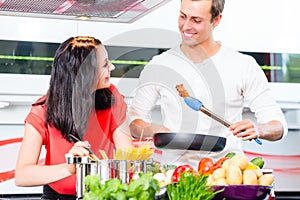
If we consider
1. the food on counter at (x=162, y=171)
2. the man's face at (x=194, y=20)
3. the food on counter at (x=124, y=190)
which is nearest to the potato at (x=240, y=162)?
the food on counter at (x=162, y=171)

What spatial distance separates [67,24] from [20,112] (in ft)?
1.84

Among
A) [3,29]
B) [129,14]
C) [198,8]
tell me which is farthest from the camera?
[3,29]

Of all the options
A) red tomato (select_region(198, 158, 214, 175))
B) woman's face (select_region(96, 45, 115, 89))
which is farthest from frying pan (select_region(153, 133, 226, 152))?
woman's face (select_region(96, 45, 115, 89))

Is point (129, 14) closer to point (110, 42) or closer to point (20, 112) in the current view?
point (110, 42)

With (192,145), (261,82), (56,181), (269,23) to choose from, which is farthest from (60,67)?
(269,23)

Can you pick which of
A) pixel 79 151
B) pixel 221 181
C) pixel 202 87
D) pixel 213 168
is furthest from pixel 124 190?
pixel 202 87

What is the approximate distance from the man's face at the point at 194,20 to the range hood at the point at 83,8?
0.18 metres

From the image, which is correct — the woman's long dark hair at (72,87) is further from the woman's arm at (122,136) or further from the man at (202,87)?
the man at (202,87)

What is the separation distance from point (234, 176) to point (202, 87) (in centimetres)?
92

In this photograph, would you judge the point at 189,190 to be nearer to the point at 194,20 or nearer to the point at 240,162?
the point at 240,162

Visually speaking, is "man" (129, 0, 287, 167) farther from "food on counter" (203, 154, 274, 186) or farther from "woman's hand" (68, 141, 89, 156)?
"food on counter" (203, 154, 274, 186)

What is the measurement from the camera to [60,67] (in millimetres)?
2285

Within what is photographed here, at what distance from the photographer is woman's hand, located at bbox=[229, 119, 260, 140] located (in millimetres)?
2119

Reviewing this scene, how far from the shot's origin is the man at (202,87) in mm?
2486
